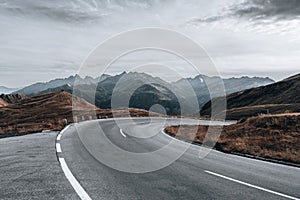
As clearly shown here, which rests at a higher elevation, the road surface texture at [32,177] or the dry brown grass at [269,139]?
the road surface texture at [32,177]

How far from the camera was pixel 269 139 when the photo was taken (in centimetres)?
1950

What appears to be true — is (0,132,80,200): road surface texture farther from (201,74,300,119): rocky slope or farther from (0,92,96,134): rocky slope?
(201,74,300,119): rocky slope

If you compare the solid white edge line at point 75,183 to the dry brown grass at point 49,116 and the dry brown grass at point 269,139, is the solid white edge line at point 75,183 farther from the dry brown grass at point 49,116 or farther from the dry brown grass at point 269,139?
the dry brown grass at point 49,116

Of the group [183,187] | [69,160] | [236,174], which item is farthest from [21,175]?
[236,174]

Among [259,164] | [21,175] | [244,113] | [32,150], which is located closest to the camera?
[21,175]

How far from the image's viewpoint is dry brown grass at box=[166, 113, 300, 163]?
14.7 meters

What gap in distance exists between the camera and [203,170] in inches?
373

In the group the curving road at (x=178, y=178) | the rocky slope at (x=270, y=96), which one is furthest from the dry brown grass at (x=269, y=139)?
the rocky slope at (x=270, y=96)

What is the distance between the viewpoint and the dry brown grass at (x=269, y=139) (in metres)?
14.7

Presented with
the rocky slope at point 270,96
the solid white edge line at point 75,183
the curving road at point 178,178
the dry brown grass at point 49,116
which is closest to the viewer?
the solid white edge line at point 75,183

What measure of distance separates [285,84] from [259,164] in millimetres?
125963

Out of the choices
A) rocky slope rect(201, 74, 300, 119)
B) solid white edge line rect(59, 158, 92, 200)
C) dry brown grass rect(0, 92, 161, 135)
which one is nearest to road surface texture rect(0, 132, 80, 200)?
solid white edge line rect(59, 158, 92, 200)

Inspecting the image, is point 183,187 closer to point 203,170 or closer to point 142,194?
point 142,194

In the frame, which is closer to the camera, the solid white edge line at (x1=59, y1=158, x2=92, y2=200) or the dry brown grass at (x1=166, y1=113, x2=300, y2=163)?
the solid white edge line at (x1=59, y1=158, x2=92, y2=200)
